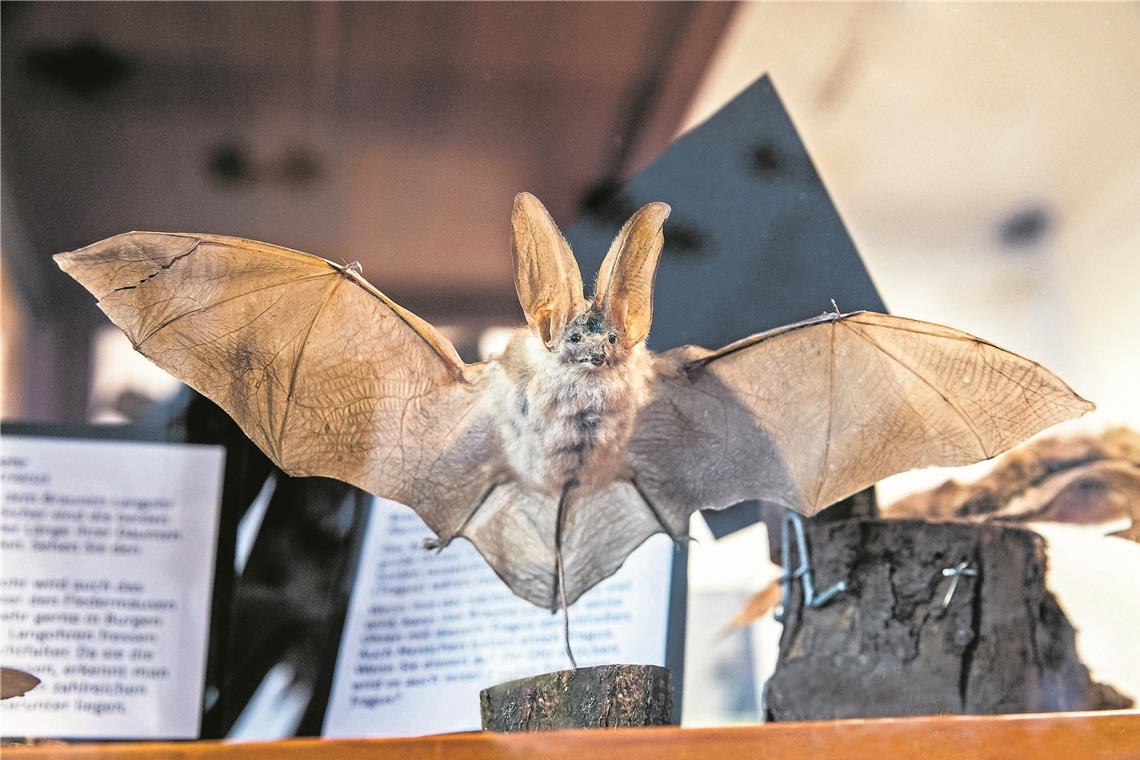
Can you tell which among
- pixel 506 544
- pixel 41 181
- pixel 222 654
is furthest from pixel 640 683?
pixel 41 181

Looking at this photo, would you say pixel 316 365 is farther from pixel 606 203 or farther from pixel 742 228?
pixel 742 228

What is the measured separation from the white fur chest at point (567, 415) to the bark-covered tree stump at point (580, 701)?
0.83ft

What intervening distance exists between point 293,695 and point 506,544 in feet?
1.54

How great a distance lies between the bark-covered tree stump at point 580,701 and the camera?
1064 mm

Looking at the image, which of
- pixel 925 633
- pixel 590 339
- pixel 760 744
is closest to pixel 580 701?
pixel 760 744

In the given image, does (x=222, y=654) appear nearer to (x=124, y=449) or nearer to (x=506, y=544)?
(x=124, y=449)

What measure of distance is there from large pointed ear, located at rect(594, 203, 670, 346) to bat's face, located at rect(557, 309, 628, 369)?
0.01m

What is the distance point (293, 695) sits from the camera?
5.18ft

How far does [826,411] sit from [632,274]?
359 mm

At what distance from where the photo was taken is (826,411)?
1350mm

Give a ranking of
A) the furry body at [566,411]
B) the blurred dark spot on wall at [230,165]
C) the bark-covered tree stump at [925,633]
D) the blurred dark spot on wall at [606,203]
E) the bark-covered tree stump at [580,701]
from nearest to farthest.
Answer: the bark-covered tree stump at [580,701], the furry body at [566,411], the blurred dark spot on wall at [606,203], the bark-covered tree stump at [925,633], the blurred dark spot on wall at [230,165]

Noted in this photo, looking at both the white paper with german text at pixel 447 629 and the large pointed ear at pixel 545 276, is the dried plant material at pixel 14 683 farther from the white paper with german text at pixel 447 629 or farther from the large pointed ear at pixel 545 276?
the large pointed ear at pixel 545 276

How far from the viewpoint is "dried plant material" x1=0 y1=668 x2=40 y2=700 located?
1.21m

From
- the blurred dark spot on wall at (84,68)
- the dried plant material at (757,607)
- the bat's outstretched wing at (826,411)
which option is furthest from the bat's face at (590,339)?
the blurred dark spot on wall at (84,68)
